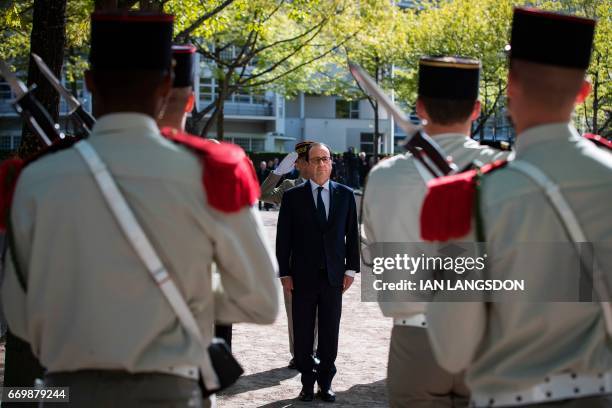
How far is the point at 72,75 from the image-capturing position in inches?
1228

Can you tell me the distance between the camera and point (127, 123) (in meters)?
3.44

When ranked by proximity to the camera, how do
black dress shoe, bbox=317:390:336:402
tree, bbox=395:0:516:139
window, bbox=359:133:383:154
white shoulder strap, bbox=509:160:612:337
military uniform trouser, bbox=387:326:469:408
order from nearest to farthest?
white shoulder strap, bbox=509:160:612:337 → military uniform trouser, bbox=387:326:469:408 → black dress shoe, bbox=317:390:336:402 → tree, bbox=395:0:516:139 → window, bbox=359:133:383:154

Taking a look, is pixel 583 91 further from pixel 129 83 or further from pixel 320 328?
pixel 320 328

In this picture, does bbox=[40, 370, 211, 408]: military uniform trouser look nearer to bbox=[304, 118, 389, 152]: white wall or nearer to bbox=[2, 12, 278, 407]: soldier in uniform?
bbox=[2, 12, 278, 407]: soldier in uniform

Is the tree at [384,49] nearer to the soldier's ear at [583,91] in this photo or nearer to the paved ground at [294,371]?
the paved ground at [294,371]

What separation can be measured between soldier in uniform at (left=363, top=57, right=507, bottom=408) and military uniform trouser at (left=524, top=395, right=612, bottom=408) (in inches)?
55.3

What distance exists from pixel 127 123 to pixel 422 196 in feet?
6.13

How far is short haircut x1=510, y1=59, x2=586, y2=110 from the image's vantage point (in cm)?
333

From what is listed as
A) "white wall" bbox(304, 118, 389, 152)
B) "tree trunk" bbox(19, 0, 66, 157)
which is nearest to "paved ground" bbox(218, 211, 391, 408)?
"tree trunk" bbox(19, 0, 66, 157)

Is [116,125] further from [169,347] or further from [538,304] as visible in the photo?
[538,304]

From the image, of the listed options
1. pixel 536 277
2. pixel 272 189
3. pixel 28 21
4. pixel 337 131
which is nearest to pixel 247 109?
pixel 337 131

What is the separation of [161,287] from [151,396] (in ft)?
1.20

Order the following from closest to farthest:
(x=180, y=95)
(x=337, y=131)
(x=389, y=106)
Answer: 1. (x=389, y=106)
2. (x=180, y=95)
3. (x=337, y=131)

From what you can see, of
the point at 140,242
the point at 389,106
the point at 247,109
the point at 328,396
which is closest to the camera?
the point at 140,242
